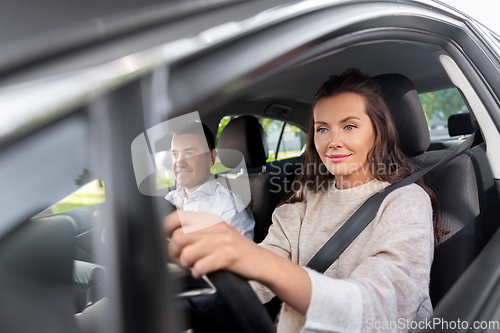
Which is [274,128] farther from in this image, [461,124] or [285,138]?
[461,124]

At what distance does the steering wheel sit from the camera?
20.8 inches

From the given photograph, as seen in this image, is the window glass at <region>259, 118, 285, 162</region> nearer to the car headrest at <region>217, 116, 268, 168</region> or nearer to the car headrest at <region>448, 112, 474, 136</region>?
the car headrest at <region>217, 116, 268, 168</region>

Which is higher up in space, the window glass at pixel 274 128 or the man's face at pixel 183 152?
the window glass at pixel 274 128

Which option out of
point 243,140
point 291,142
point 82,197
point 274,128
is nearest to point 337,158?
point 82,197

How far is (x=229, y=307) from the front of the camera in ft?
1.76

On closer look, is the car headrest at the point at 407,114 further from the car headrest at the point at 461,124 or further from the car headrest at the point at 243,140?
the car headrest at the point at 243,140

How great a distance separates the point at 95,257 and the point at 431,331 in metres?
0.70

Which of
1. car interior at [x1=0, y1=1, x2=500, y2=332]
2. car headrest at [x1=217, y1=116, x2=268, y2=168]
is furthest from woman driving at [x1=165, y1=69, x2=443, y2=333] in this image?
car headrest at [x1=217, y1=116, x2=268, y2=168]

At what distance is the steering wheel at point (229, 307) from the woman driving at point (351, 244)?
0.02m

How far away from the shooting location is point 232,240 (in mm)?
563

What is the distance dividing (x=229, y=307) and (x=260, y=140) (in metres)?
1.99

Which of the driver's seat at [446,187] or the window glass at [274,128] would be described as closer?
the driver's seat at [446,187]

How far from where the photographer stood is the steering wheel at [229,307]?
529 mm

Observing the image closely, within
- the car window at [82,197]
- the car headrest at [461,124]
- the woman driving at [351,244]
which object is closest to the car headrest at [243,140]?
the woman driving at [351,244]
